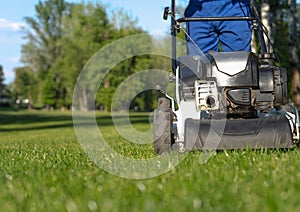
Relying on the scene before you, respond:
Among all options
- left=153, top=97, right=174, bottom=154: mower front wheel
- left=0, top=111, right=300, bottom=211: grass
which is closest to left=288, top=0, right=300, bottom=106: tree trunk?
left=153, top=97, right=174, bottom=154: mower front wheel

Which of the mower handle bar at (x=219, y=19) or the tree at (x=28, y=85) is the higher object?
→ the tree at (x=28, y=85)

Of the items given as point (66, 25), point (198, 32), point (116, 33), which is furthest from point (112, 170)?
point (66, 25)

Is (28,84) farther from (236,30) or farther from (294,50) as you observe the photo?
(236,30)

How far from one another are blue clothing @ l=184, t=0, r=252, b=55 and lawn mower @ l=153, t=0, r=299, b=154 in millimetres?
476

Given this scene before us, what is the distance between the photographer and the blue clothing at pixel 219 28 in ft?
19.9

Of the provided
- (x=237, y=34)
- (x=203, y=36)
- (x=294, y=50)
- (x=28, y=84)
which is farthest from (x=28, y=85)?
(x=237, y=34)

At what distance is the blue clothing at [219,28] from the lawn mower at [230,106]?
1.56 feet

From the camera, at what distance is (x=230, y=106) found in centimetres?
526

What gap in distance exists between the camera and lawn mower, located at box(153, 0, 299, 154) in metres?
5.05

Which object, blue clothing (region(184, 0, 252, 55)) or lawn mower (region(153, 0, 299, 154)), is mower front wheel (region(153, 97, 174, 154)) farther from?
blue clothing (region(184, 0, 252, 55))

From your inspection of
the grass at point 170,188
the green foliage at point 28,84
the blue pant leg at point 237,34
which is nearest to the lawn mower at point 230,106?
the grass at point 170,188

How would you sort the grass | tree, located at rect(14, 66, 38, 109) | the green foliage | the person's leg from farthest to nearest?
1. tree, located at rect(14, 66, 38, 109)
2. the green foliage
3. the person's leg
4. the grass

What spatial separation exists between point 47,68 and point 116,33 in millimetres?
29468

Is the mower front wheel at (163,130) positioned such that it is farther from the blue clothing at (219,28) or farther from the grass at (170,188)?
the blue clothing at (219,28)
